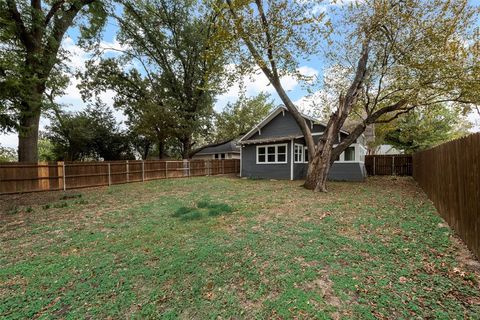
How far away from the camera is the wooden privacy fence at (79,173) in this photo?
30.6ft

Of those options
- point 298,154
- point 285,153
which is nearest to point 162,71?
point 285,153

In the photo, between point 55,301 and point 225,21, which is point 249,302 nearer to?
point 55,301

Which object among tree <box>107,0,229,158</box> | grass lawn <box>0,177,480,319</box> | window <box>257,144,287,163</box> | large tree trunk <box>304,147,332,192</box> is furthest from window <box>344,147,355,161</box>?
tree <box>107,0,229,158</box>

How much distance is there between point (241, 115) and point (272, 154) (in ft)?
43.3

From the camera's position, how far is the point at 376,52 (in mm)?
8961

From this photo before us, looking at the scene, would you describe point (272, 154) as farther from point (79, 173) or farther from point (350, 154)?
point (79, 173)

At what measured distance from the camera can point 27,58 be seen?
25.3ft

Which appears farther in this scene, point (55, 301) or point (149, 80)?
point (149, 80)

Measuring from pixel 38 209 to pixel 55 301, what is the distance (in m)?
5.73

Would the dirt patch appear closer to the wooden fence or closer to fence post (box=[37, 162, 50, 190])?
the wooden fence

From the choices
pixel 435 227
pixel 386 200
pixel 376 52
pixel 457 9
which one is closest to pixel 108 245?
pixel 435 227

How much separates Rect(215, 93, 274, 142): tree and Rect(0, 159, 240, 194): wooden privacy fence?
1119 cm

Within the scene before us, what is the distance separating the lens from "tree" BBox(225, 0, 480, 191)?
7.75 metres

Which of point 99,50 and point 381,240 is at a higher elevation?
point 99,50
